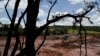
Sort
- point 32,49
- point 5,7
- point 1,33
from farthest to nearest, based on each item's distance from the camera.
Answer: point 1,33 < point 5,7 < point 32,49

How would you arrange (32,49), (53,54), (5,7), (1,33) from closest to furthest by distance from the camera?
(32,49), (5,7), (53,54), (1,33)

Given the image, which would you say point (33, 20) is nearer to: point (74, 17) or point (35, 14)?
point (35, 14)

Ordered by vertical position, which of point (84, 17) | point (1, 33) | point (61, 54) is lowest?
point (1, 33)

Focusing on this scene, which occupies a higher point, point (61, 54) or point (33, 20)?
point (33, 20)

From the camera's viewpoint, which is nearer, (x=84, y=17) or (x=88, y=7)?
(x=84, y=17)

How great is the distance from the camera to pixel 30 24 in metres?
7.21

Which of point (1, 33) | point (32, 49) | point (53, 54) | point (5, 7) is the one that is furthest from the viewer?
point (1, 33)

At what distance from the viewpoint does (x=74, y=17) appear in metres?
7.46

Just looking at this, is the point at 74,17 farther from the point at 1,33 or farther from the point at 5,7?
the point at 1,33

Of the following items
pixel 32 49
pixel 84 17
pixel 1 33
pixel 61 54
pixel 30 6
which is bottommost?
pixel 1 33

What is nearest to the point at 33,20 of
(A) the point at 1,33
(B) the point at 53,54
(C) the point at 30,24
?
(C) the point at 30,24

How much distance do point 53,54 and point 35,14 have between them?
28477 mm

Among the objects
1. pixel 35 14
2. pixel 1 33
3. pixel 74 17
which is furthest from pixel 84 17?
pixel 1 33

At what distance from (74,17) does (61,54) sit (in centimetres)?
2860
